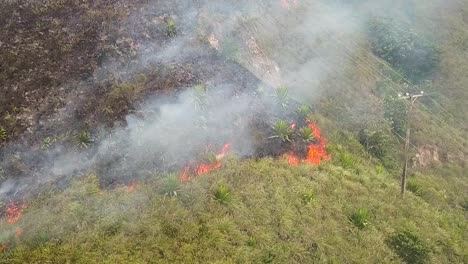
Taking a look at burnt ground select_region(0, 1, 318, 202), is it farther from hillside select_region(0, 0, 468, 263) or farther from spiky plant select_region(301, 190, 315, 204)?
spiky plant select_region(301, 190, 315, 204)

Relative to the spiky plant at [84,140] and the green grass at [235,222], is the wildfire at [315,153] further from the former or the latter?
the spiky plant at [84,140]

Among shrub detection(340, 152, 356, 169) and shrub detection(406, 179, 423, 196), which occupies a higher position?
shrub detection(340, 152, 356, 169)

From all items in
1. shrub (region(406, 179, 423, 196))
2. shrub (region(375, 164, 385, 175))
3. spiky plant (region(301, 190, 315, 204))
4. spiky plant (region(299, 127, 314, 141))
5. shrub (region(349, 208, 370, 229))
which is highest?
spiky plant (region(299, 127, 314, 141))

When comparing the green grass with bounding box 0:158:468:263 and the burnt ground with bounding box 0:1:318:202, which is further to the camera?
the burnt ground with bounding box 0:1:318:202

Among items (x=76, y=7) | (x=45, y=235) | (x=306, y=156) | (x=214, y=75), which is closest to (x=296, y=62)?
(x=214, y=75)

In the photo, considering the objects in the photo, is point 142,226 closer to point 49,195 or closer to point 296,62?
point 49,195

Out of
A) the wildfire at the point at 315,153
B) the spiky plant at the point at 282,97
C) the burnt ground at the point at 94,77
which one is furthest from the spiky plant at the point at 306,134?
the spiky plant at the point at 282,97

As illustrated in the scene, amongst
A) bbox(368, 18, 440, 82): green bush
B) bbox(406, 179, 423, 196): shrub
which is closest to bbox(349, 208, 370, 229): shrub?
bbox(406, 179, 423, 196): shrub

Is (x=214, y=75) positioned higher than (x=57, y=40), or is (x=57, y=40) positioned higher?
(x=57, y=40)
